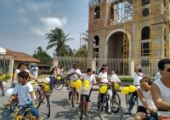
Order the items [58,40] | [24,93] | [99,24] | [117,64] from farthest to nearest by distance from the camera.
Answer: [58,40], [99,24], [117,64], [24,93]

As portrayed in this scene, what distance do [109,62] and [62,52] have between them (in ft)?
69.9

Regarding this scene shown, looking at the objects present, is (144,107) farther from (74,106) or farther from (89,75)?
(74,106)

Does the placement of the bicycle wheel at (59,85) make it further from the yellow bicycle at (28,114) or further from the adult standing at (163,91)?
the adult standing at (163,91)

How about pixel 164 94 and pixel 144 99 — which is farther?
pixel 144 99

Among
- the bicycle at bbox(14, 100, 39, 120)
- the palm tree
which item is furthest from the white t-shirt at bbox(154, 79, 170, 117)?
the palm tree

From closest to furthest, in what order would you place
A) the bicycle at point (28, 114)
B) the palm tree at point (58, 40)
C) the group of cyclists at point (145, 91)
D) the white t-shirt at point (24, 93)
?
the group of cyclists at point (145, 91), the bicycle at point (28, 114), the white t-shirt at point (24, 93), the palm tree at point (58, 40)

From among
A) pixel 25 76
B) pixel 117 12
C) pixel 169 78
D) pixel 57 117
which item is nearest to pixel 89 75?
pixel 57 117

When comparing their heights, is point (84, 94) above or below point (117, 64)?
below

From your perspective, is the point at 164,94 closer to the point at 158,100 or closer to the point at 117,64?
the point at 158,100

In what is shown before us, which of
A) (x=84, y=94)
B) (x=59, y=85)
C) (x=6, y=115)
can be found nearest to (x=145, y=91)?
(x=84, y=94)

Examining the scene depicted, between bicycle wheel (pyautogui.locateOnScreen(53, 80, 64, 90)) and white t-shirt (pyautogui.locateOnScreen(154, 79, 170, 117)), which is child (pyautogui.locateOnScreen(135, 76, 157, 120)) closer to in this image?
white t-shirt (pyautogui.locateOnScreen(154, 79, 170, 117))

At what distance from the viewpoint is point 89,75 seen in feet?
23.2

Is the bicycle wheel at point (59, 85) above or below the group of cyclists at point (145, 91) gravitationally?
below

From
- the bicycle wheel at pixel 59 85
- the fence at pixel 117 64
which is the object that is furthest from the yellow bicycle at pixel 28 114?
the fence at pixel 117 64
